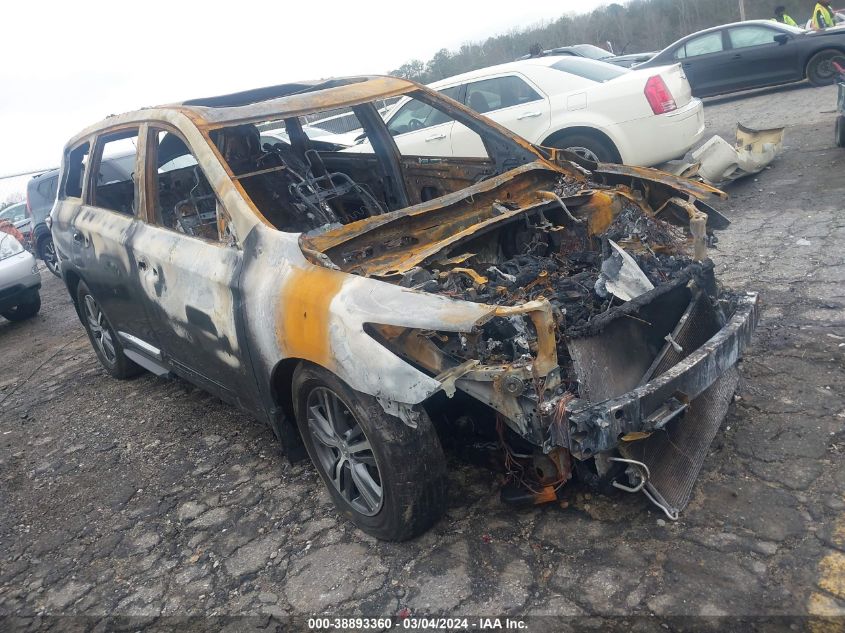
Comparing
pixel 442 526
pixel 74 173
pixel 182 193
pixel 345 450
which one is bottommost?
pixel 442 526

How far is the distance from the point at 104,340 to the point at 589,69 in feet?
18.3

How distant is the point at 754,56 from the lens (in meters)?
12.0

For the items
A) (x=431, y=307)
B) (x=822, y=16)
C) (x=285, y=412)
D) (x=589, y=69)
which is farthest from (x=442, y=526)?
(x=822, y=16)

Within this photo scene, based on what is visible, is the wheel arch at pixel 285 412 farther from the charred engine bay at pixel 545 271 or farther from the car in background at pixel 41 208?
the car in background at pixel 41 208

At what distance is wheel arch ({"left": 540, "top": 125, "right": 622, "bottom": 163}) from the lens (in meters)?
7.08

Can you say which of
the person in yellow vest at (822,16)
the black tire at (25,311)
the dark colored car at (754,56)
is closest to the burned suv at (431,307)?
the black tire at (25,311)

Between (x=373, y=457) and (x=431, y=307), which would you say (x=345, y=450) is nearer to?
(x=373, y=457)

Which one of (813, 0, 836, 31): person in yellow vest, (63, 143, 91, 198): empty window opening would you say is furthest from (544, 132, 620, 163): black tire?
(813, 0, 836, 31): person in yellow vest

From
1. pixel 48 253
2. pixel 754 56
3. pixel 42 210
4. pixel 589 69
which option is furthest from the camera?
pixel 754 56

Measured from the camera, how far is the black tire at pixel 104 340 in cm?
506

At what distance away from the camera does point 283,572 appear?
2.90 meters

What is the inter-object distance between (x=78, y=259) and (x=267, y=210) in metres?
1.57

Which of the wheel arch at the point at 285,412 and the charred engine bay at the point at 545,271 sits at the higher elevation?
the charred engine bay at the point at 545,271

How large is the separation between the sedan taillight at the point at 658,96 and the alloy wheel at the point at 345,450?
5376mm
